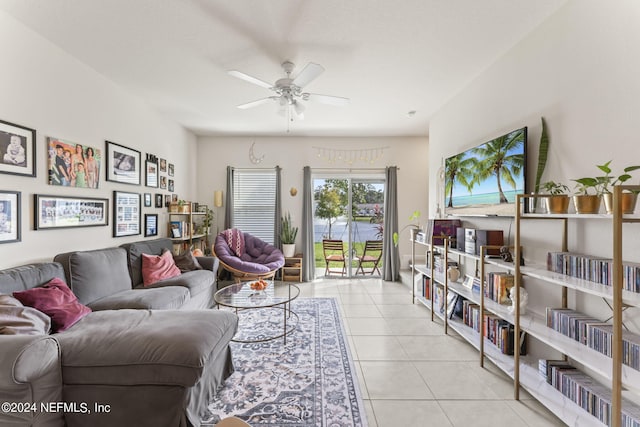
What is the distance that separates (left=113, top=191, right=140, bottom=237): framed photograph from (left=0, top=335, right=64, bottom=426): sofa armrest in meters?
2.13

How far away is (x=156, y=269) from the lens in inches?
132

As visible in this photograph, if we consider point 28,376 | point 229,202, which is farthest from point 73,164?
point 229,202

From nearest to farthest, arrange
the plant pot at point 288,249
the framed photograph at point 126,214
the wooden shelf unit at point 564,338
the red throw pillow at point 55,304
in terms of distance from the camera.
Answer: the wooden shelf unit at point 564,338, the red throw pillow at point 55,304, the framed photograph at point 126,214, the plant pot at point 288,249

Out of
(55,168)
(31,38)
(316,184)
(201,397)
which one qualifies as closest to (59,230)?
(55,168)

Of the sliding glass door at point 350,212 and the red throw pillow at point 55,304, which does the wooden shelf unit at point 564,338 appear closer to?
the sliding glass door at point 350,212

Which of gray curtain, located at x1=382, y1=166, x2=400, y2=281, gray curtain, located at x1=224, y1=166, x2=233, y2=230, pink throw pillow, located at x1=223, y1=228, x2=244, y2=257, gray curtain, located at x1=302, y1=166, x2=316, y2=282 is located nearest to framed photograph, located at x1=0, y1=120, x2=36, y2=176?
pink throw pillow, located at x1=223, y1=228, x2=244, y2=257

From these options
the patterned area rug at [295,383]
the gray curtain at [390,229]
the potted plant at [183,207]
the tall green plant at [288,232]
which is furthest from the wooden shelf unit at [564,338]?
the potted plant at [183,207]

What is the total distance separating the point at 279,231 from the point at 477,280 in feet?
11.6

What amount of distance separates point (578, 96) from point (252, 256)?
4697 millimetres

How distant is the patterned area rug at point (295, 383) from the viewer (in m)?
1.89

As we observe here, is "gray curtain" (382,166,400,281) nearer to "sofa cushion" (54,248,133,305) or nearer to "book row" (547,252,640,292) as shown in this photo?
"book row" (547,252,640,292)

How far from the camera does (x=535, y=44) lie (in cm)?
231

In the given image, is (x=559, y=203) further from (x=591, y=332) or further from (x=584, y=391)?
(x=584, y=391)

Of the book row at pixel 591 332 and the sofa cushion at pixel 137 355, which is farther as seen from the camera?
the sofa cushion at pixel 137 355
